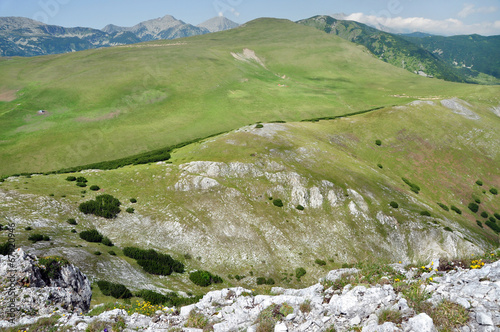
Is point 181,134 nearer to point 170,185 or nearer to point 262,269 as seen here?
point 170,185

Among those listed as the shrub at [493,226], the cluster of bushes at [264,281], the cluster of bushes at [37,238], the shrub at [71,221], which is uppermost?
the cluster of bushes at [37,238]

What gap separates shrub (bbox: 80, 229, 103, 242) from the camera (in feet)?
111

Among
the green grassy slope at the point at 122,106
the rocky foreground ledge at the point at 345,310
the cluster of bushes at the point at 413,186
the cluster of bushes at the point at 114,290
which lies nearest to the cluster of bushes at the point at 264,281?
the cluster of bushes at the point at 114,290

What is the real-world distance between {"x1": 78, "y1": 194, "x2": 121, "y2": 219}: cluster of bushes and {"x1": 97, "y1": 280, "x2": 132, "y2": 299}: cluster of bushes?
16816 millimetres

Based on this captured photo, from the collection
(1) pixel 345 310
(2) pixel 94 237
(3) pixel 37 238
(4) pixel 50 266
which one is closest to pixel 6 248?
(3) pixel 37 238

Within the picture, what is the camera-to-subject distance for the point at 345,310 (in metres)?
12.3

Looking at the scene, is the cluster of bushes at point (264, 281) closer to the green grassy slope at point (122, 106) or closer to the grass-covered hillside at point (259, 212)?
the grass-covered hillside at point (259, 212)

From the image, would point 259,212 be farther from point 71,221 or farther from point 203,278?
point 71,221

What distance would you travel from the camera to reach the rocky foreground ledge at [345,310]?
1029 centimetres

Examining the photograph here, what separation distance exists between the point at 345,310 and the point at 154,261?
28.7 meters

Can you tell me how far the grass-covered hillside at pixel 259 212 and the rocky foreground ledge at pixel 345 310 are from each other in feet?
49.6

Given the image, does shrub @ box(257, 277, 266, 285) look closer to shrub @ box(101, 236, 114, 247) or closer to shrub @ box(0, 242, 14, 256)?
shrub @ box(101, 236, 114, 247)

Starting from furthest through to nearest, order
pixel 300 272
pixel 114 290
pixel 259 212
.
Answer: pixel 259 212
pixel 300 272
pixel 114 290

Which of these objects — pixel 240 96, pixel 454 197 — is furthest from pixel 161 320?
pixel 240 96
